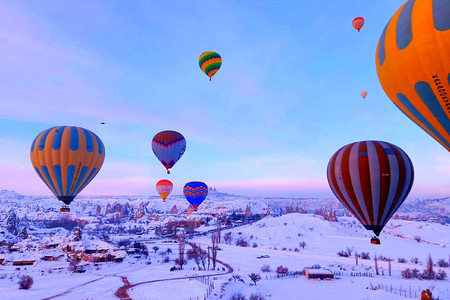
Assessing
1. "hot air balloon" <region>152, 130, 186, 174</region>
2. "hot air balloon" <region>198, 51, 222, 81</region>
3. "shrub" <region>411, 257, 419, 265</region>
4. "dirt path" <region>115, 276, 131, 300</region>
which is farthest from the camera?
"shrub" <region>411, 257, 419, 265</region>

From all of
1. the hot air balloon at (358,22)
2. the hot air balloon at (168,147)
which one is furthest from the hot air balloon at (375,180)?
the hot air balloon at (168,147)

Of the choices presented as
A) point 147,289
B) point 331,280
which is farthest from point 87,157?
point 331,280

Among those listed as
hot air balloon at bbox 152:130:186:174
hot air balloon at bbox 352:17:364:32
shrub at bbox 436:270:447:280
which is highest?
hot air balloon at bbox 352:17:364:32

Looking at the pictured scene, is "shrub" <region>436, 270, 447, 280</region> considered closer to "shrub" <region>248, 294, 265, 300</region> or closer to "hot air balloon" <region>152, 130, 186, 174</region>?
"shrub" <region>248, 294, 265, 300</region>

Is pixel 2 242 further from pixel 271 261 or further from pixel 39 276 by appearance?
pixel 271 261

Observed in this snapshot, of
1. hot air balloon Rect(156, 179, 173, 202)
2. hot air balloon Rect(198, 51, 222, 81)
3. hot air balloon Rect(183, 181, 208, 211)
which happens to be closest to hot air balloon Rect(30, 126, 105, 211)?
hot air balloon Rect(198, 51, 222, 81)
